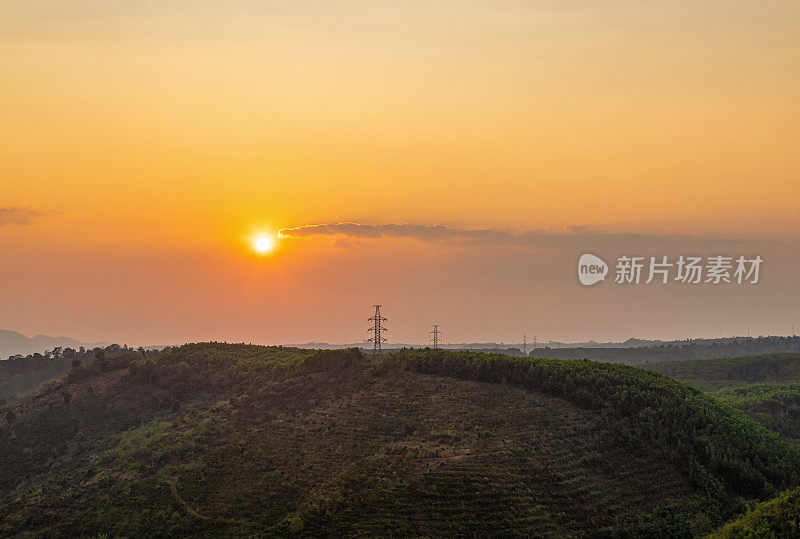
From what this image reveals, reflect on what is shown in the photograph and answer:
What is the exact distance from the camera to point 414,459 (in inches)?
1713

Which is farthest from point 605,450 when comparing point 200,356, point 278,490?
point 200,356

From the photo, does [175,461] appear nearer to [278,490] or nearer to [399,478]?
[278,490]

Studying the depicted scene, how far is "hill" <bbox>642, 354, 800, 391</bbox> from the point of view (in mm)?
110375

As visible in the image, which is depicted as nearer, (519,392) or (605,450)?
(605,450)

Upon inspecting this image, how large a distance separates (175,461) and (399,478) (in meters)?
21.0

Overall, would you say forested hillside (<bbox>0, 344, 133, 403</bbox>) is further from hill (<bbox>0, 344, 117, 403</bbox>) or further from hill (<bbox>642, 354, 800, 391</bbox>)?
hill (<bbox>642, 354, 800, 391</bbox>)

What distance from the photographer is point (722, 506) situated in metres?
41.2

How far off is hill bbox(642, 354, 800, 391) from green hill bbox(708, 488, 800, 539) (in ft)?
270

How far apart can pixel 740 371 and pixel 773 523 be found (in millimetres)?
99885

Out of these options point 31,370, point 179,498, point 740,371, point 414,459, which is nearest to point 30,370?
point 31,370

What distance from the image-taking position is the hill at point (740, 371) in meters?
110

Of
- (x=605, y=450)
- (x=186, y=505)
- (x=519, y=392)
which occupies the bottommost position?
(x=186, y=505)

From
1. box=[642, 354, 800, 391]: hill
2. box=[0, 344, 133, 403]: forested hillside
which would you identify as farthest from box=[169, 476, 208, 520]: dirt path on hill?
box=[642, 354, 800, 391]: hill

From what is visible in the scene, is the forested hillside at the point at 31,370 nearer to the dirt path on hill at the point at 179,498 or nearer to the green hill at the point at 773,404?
the dirt path on hill at the point at 179,498
